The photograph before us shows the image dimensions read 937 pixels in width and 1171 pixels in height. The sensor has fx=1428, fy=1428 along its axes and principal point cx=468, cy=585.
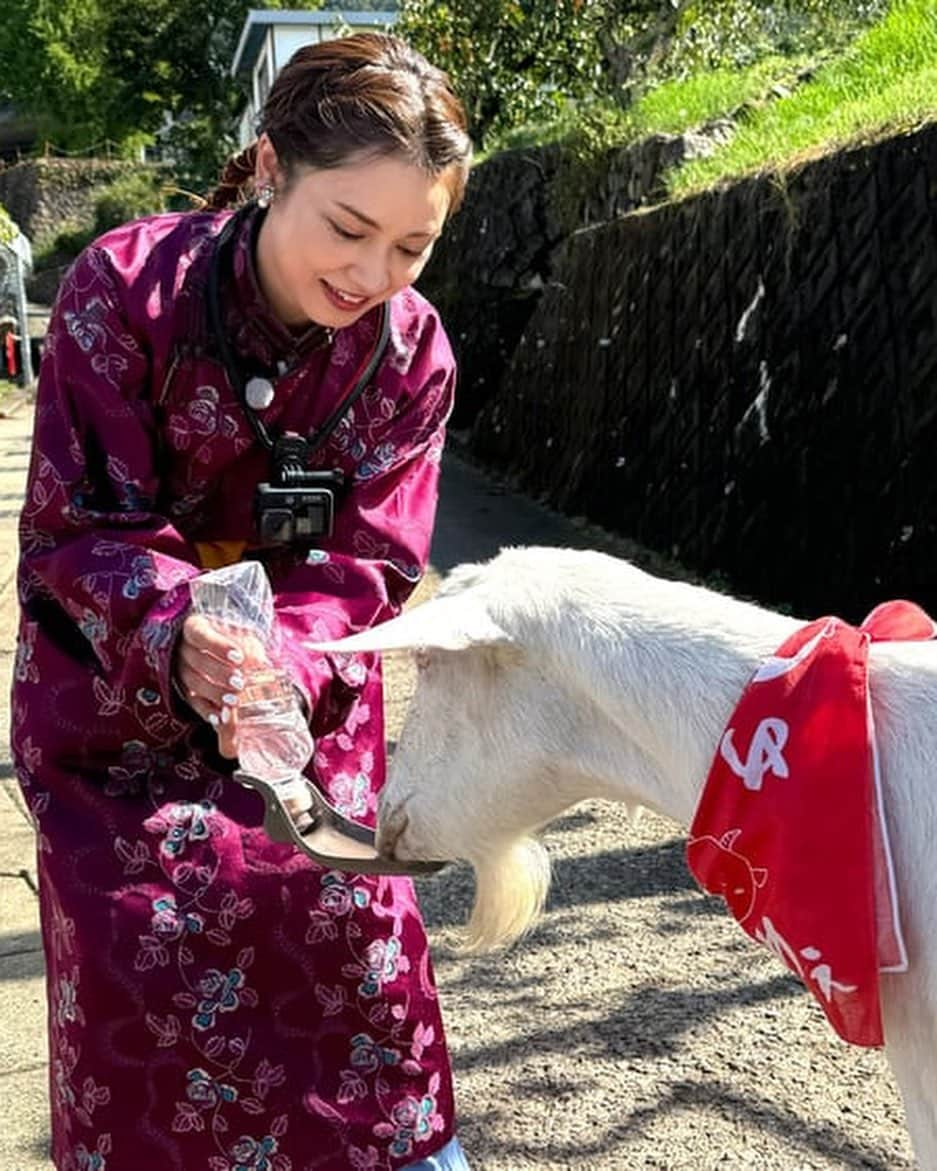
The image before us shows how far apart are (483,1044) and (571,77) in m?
13.3

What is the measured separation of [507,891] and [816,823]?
29.2 inches

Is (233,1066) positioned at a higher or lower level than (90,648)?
lower

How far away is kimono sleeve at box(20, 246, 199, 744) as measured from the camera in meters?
1.90

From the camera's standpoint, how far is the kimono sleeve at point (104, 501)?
6.24ft

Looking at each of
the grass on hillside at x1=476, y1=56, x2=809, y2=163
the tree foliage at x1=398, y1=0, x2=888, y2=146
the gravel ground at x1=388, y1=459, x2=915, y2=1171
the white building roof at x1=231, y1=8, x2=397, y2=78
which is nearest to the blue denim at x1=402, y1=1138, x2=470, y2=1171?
the gravel ground at x1=388, y1=459, x2=915, y2=1171

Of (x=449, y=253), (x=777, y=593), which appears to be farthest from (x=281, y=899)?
(x=449, y=253)

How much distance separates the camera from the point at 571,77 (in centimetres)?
1485

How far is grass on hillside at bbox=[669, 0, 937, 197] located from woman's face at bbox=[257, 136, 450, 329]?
442 cm

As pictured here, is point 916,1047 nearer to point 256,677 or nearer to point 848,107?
point 256,677

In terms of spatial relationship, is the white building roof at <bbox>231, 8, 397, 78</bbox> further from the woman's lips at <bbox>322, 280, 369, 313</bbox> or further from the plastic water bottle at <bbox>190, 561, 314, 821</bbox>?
the plastic water bottle at <bbox>190, 561, 314, 821</bbox>

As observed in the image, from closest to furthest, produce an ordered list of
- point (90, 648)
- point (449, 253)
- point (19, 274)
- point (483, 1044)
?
point (90, 648) → point (483, 1044) → point (449, 253) → point (19, 274)

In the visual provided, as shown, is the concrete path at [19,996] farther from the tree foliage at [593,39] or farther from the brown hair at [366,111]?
the tree foliage at [593,39]

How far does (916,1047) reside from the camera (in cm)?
166

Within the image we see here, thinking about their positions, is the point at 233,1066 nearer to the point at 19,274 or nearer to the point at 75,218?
the point at 19,274
